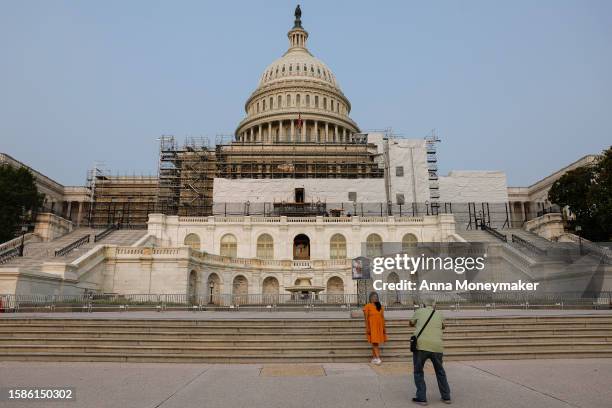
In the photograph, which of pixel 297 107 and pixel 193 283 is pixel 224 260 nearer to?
pixel 193 283

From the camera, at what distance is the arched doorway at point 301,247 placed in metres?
59.4

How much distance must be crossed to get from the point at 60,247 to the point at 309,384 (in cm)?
4418

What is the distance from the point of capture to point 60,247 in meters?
47.5

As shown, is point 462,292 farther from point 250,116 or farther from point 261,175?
point 250,116

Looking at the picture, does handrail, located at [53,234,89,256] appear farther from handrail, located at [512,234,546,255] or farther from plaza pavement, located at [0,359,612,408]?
handrail, located at [512,234,546,255]

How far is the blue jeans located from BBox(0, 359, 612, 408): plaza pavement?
286 millimetres

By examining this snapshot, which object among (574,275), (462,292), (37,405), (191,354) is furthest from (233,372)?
(574,275)

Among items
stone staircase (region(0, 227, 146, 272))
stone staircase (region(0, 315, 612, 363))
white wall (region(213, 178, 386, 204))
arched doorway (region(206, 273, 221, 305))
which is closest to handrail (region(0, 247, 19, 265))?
stone staircase (region(0, 227, 146, 272))

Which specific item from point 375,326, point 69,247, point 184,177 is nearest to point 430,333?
point 375,326

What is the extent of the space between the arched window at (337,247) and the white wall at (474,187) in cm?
2607

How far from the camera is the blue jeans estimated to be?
9.32m

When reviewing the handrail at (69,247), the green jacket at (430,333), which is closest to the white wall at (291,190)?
the handrail at (69,247)

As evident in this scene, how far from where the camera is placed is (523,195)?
3644 inches

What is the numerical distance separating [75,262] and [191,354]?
26.9 metres
